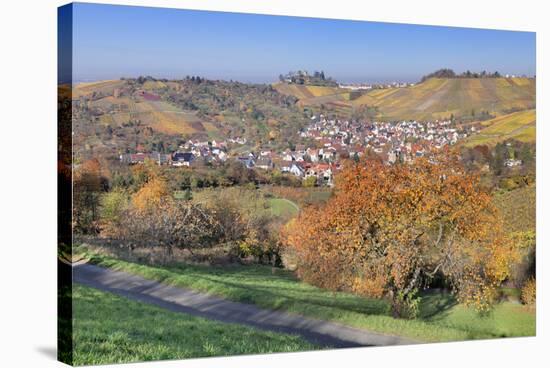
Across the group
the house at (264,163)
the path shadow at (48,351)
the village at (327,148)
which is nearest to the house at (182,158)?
the village at (327,148)

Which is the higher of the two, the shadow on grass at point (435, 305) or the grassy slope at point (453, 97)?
A: the grassy slope at point (453, 97)

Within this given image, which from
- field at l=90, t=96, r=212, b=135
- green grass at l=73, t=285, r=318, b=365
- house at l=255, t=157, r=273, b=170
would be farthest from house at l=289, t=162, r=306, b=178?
green grass at l=73, t=285, r=318, b=365

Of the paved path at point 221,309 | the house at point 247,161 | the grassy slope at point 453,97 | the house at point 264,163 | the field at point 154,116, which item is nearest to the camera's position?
the paved path at point 221,309

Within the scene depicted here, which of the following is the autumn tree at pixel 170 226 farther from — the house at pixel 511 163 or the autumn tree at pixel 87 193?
the house at pixel 511 163

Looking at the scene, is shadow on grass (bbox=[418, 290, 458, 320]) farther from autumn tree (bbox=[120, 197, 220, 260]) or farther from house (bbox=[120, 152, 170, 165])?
house (bbox=[120, 152, 170, 165])

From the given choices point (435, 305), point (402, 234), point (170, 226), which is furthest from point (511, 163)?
point (170, 226)

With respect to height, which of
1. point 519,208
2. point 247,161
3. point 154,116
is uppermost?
point 154,116

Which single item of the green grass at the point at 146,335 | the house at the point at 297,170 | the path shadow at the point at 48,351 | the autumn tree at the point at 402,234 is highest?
the house at the point at 297,170

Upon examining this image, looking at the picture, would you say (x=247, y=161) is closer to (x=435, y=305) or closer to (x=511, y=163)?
(x=435, y=305)
